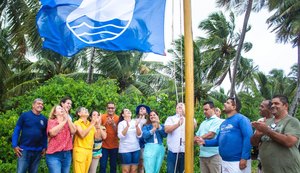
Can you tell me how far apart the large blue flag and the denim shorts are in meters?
3.06

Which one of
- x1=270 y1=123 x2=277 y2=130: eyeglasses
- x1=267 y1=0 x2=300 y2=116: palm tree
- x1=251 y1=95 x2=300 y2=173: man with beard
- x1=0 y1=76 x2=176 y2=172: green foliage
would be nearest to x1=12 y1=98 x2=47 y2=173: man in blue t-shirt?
x1=0 y1=76 x2=176 y2=172: green foliage

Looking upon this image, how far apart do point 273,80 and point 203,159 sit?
3359cm

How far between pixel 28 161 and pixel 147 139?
2.22m

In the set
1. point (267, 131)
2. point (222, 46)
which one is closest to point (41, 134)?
point (267, 131)

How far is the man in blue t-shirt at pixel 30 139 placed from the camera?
736cm

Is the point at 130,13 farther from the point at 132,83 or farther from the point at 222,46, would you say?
the point at 222,46

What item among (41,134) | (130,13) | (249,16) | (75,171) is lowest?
(75,171)

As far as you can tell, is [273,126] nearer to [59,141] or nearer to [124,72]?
[59,141]

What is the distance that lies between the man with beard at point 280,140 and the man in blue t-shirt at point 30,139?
3.62 metres

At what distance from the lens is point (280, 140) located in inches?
206

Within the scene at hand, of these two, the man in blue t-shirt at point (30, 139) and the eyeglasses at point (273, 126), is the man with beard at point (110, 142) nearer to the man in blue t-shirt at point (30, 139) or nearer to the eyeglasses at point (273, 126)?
the man in blue t-shirt at point (30, 139)

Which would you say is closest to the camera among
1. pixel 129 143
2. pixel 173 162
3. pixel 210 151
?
pixel 210 151

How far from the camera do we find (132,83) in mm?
26078

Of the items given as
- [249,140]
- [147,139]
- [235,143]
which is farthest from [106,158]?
[249,140]
